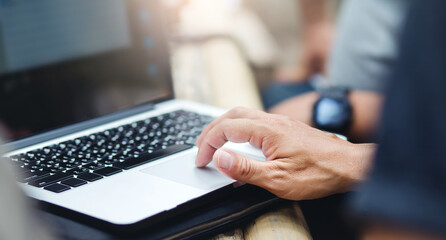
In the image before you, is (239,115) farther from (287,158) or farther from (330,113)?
(330,113)

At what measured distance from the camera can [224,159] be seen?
2.02 ft

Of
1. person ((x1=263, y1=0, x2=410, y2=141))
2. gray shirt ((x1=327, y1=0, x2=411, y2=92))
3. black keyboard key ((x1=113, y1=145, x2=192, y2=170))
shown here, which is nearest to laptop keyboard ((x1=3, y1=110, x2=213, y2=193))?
black keyboard key ((x1=113, y1=145, x2=192, y2=170))

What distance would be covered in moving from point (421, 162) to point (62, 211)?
1.37ft

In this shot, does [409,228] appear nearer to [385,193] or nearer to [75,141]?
[385,193]

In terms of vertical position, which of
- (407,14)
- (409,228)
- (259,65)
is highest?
(407,14)

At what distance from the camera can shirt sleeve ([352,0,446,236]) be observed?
0.99 ft

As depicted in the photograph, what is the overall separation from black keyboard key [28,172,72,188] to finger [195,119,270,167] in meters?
0.18

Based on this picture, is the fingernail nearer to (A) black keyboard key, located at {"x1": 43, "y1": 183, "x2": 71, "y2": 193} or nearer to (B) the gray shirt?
(A) black keyboard key, located at {"x1": 43, "y1": 183, "x2": 71, "y2": 193}

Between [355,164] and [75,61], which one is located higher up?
[75,61]

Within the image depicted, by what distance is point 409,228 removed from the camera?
323 mm

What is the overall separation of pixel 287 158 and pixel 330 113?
36 centimetres

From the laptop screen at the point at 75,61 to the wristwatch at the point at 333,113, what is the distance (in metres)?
0.30

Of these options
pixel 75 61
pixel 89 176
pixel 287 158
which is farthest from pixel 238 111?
pixel 75 61

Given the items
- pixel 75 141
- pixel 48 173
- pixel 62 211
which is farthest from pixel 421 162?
pixel 75 141
